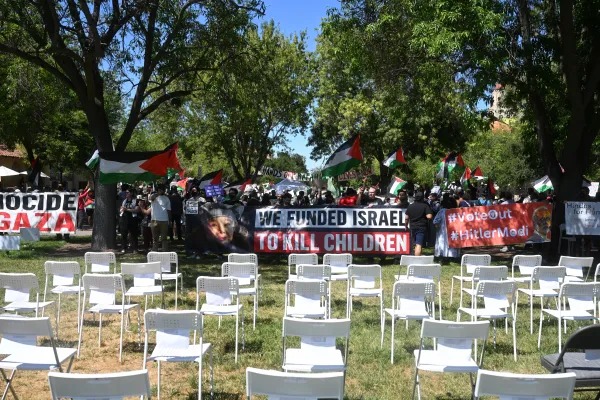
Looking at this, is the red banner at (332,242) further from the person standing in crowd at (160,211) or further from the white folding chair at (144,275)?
the white folding chair at (144,275)

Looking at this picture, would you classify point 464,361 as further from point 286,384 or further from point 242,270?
point 242,270

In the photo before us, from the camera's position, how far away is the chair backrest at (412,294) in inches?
258

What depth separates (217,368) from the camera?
20.8 ft

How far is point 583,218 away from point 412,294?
360 inches

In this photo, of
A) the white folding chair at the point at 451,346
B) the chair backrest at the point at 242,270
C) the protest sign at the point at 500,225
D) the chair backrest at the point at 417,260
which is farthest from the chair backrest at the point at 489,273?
the protest sign at the point at 500,225

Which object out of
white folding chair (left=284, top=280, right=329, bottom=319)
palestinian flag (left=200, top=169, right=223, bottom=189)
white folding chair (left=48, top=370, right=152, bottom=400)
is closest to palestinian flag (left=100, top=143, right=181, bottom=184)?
palestinian flag (left=200, top=169, right=223, bottom=189)

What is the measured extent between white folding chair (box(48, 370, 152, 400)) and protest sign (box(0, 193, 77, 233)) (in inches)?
523

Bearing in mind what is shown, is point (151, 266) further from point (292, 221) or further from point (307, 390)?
point (292, 221)

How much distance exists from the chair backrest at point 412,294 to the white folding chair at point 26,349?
11.5ft

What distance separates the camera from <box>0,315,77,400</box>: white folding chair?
4.84 m

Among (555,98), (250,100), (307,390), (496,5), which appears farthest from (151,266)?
(555,98)

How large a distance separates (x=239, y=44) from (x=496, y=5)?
6.92 m

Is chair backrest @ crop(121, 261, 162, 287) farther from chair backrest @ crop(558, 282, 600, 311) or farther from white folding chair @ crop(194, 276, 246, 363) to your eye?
chair backrest @ crop(558, 282, 600, 311)

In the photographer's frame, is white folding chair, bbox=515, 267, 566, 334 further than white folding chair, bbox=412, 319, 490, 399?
Yes
